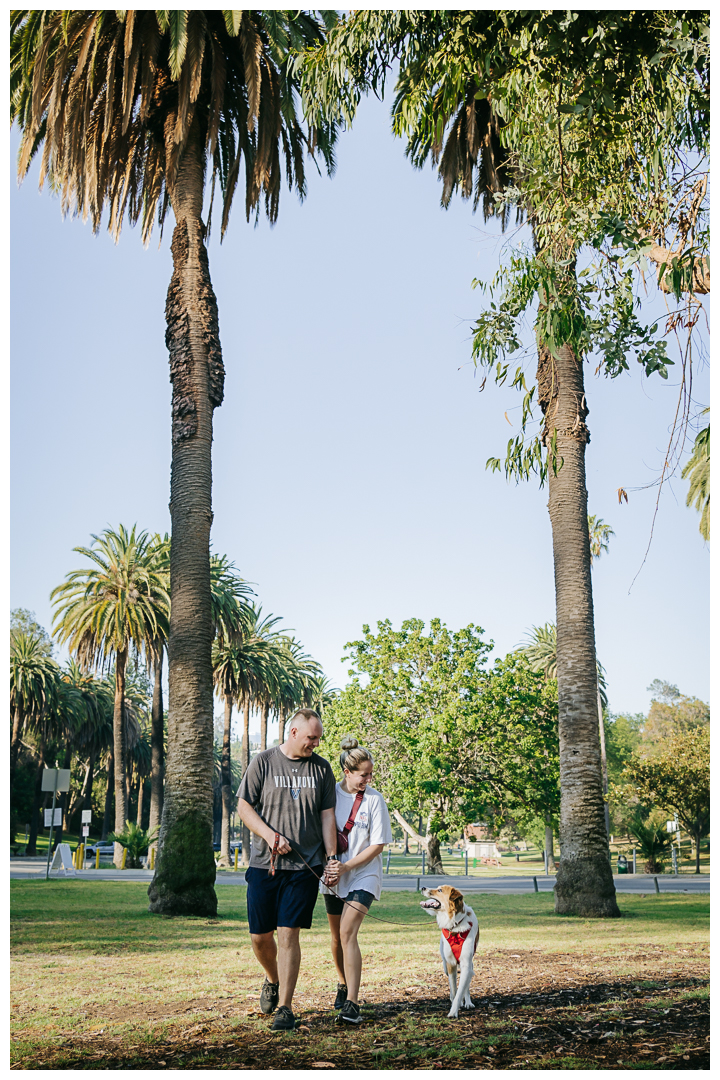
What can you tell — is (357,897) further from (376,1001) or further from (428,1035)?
(376,1001)

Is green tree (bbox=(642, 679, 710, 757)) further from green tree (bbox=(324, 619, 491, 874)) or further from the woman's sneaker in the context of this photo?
the woman's sneaker

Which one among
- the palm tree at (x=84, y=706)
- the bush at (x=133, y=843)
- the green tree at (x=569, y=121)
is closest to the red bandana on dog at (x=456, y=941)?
the green tree at (x=569, y=121)

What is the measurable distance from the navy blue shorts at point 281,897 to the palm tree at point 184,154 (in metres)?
7.57

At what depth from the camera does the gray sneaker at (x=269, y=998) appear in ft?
18.4

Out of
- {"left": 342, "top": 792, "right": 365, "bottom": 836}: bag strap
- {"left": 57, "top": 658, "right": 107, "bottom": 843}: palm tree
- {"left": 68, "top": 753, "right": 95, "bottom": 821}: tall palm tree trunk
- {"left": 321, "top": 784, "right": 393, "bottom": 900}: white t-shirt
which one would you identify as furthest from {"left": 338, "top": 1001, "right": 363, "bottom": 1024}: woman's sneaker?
{"left": 68, "top": 753, "right": 95, "bottom": 821}: tall palm tree trunk

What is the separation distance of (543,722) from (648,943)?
69.5 feet

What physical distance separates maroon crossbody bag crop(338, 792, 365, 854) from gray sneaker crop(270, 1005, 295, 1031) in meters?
0.92

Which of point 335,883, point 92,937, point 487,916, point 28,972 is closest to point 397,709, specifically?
point 487,916

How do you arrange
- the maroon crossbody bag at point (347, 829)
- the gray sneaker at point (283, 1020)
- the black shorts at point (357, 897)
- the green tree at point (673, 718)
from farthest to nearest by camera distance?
the green tree at point (673, 718)
the maroon crossbody bag at point (347, 829)
the black shorts at point (357, 897)
the gray sneaker at point (283, 1020)

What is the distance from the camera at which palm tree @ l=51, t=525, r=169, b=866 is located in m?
37.4

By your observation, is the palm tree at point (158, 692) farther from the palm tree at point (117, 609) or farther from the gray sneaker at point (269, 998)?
the gray sneaker at point (269, 998)

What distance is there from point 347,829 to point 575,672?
8.55m

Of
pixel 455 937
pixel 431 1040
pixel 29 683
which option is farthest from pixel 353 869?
pixel 29 683

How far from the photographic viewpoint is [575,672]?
1357 cm
